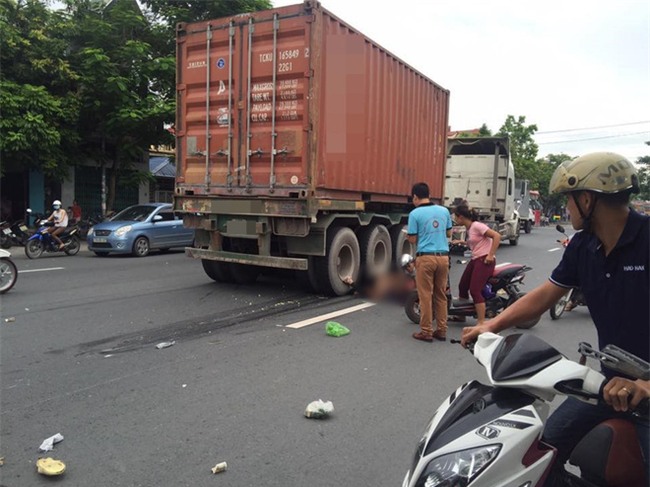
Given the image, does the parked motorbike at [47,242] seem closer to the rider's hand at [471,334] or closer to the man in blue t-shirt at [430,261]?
the man in blue t-shirt at [430,261]

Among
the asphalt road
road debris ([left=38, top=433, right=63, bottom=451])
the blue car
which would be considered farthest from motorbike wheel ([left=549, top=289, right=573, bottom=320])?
the blue car

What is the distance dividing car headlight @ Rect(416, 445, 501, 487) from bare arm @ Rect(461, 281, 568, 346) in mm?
728

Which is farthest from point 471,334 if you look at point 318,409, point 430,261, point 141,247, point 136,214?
point 136,214

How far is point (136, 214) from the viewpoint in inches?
588

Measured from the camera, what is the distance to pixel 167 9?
17891 millimetres

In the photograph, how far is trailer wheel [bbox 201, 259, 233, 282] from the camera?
9.28 metres

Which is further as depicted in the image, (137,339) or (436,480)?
(137,339)

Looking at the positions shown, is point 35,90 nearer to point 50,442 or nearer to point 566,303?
point 50,442

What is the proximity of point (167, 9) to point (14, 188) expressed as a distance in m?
8.64

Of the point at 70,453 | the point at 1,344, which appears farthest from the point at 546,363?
the point at 1,344

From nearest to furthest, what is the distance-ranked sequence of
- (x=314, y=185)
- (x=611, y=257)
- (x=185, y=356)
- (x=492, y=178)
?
1. (x=611, y=257)
2. (x=185, y=356)
3. (x=314, y=185)
4. (x=492, y=178)

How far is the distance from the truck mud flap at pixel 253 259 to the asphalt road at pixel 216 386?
56 cm

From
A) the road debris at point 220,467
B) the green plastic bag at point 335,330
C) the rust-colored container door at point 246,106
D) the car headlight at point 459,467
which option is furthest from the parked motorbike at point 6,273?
the car headlight at point 459,467

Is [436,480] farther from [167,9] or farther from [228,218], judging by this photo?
[167,9]
